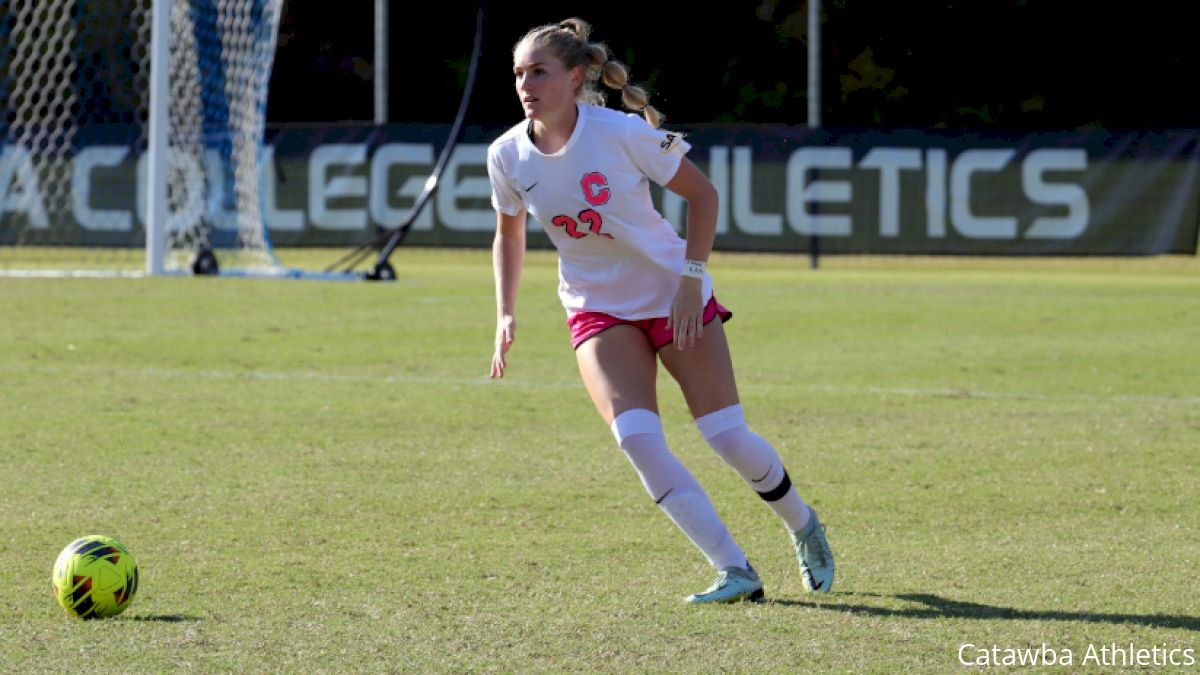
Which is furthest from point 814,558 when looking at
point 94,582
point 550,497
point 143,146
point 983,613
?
point 143,146

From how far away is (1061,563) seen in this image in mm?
6078

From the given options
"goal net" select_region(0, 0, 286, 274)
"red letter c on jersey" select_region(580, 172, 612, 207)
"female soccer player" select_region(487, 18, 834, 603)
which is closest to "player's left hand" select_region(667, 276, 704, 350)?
"female soccer player" select_region(487, 18, 834, 603)

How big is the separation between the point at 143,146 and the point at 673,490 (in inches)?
784

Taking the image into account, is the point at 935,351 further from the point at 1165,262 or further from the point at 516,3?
the point at 516,3

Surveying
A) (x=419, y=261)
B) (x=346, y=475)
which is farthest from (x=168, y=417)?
(x=419, y=261)

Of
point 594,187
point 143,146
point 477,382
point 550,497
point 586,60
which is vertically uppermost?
point 586,60

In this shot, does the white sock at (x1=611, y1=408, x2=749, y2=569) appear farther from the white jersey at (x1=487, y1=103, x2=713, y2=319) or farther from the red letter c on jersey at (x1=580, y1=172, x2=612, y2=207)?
the red letter c on jersey at (x1=580, y1=172, x2=612, y2=207)

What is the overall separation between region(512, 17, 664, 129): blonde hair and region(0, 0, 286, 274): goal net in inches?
591

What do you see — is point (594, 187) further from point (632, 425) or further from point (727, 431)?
point (727, 431)

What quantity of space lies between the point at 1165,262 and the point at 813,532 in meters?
22.1

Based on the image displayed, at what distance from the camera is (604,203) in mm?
5512

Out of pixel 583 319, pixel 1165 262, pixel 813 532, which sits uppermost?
pixel 583 319

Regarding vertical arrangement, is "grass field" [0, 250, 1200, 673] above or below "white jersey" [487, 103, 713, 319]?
below

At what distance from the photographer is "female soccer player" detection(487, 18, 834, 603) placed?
5.46 meters
